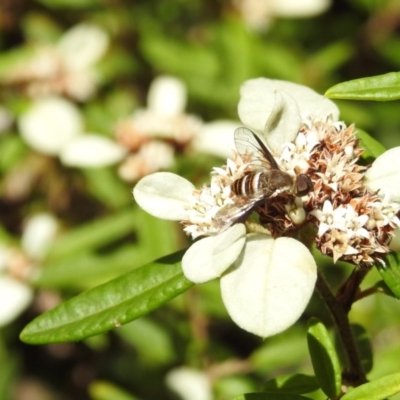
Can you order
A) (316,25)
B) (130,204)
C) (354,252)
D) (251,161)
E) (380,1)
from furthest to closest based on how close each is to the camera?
(316,25)
(380,1)
(130,204)
(251,161)
(354,252)

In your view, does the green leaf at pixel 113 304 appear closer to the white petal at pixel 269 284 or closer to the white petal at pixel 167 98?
the white petal at pixel 269 284

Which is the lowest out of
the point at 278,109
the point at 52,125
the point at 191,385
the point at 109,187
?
the point at 191,385

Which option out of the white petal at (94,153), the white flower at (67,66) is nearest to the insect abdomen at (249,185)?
the white petal at (94,153)

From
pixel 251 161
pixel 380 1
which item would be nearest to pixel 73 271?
pixel 251 161

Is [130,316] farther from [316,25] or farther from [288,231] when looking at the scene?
[316,25]

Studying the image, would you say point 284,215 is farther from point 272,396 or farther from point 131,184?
point 131,184

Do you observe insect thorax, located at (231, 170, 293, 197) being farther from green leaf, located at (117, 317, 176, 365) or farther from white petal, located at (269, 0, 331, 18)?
white petal, located at (269, 0, 331, 18)

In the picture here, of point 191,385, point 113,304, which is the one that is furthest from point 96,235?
point 113,304
